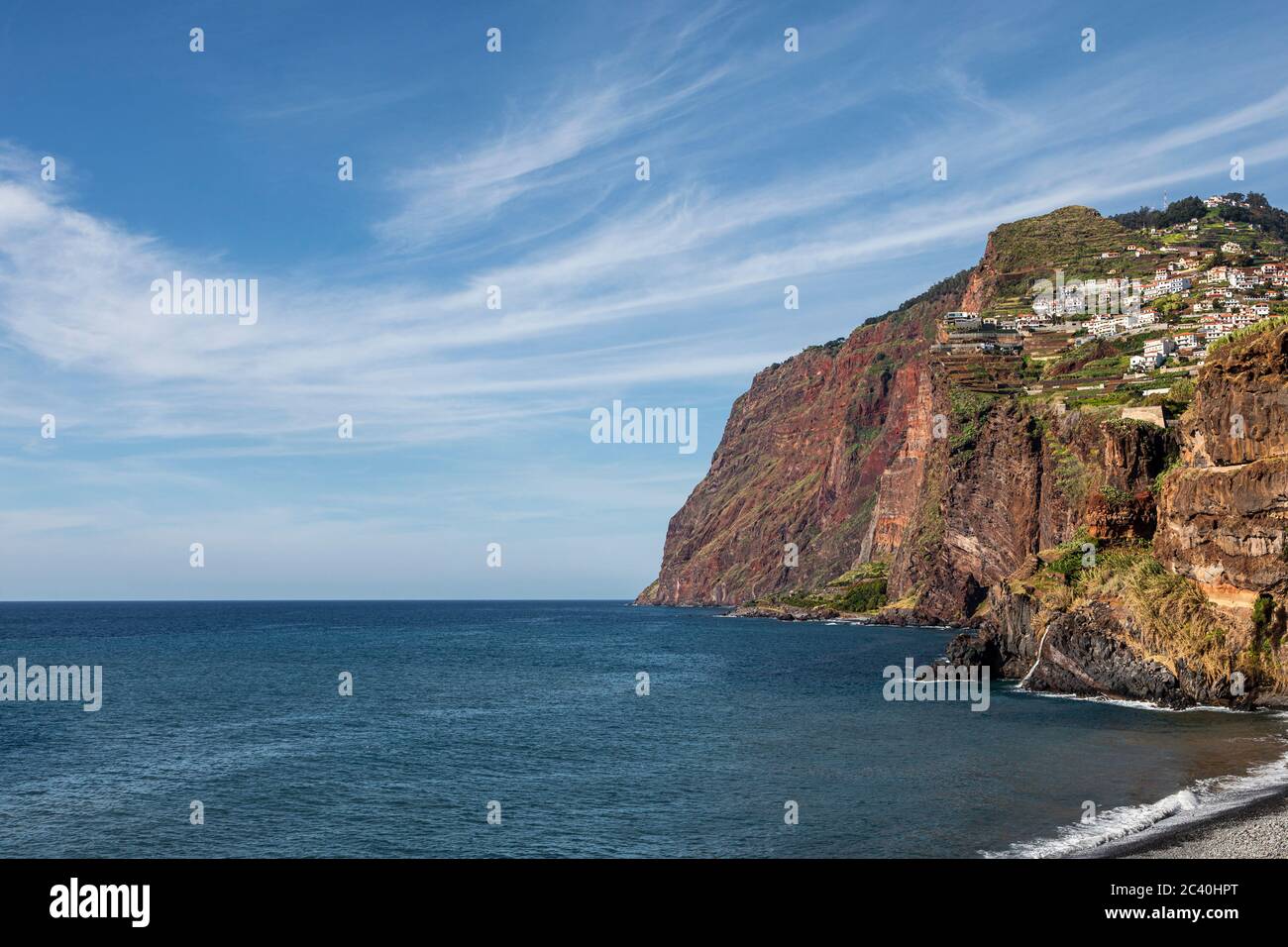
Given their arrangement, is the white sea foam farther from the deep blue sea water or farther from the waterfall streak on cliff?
the waterfall streak on cliff

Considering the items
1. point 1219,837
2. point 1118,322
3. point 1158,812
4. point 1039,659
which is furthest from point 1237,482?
point 1118,322

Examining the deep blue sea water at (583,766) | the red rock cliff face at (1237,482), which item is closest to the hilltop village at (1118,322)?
the red rock cliff face at (1237,482)

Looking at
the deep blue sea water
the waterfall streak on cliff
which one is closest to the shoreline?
the deep blue sea water

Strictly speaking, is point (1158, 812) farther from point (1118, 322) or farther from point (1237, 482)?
point (1118, 322)

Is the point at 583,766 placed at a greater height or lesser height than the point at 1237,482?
lesser
